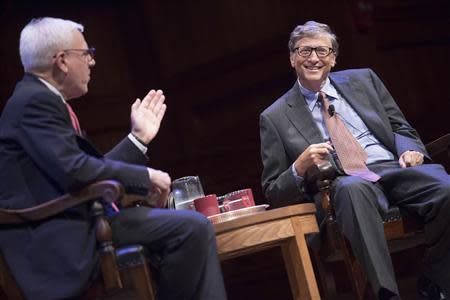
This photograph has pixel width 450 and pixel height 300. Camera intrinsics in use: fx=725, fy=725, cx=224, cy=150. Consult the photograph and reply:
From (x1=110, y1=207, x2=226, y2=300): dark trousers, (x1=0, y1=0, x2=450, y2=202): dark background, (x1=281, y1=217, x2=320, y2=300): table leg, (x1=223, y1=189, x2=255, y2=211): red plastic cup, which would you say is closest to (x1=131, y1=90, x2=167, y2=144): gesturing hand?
(x1=110, y1=207, x2=226, y2=300): dark trousers

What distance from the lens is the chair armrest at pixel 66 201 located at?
2088mm

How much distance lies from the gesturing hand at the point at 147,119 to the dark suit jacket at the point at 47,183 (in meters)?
0.23

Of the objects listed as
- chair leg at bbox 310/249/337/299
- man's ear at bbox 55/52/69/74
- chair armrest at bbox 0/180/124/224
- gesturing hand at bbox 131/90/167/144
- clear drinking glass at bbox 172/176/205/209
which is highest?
man's ear at bbox 55/52/69/74

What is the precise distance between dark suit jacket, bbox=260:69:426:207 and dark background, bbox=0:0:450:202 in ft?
2.98

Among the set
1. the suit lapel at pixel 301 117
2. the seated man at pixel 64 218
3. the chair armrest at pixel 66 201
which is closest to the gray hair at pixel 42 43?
the seated man at pixel 64 218

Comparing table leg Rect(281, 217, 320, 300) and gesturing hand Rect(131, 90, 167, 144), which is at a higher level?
gesturing hand Rect(131, 90, 167, 144)

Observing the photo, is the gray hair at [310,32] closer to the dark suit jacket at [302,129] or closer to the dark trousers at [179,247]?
the dark suit jacket at [302,129]

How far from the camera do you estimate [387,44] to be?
420cm

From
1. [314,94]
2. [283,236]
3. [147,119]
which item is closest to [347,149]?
[314,94]

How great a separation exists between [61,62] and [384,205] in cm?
128

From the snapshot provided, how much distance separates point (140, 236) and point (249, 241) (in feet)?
1.33

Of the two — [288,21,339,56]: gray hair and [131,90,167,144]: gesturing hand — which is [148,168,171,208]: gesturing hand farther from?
[288,21,339,56]: gray hair

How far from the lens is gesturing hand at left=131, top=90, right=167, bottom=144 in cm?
243

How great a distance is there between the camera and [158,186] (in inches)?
89.1
